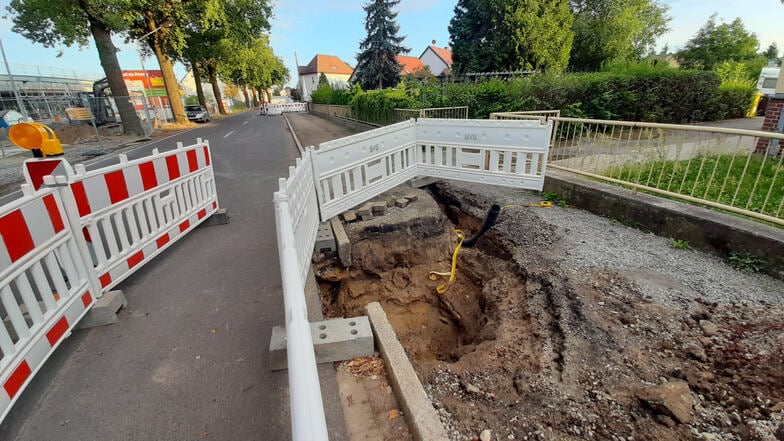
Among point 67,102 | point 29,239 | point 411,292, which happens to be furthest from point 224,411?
point 67,102

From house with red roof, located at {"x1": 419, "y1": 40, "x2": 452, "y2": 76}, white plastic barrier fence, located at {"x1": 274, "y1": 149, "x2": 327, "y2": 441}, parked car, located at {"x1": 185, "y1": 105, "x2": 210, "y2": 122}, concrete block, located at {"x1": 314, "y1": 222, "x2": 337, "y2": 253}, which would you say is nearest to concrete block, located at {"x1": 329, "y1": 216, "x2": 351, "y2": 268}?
concrete block, located at {"x1": 314, "y1": 222, "x2": 337, "y2": 253}

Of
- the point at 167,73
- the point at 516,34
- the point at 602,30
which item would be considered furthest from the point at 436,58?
the point at 167,73

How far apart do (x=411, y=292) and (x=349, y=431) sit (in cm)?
266

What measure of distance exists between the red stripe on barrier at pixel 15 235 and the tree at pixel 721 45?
5629cm

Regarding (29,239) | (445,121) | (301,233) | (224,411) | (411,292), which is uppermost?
(445,121)

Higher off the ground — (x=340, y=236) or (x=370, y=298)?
(x=340, y=236)

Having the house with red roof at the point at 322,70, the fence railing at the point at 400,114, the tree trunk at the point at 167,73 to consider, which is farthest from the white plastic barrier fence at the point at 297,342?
the house with red roof at the point at 322,70

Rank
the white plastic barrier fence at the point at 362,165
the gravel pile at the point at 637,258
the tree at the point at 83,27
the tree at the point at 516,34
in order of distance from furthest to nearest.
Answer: the tree at the point at 516,34
the tree at the point at 83,27
the white plastic barrier fence at the point at 362,165
the gravel pile at the point at 637,258

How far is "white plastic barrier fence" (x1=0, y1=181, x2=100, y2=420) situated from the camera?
226cm

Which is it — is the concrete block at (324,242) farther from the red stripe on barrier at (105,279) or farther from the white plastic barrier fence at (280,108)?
the white plastic barrier fence at (280,108)

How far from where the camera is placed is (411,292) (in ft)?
15.5

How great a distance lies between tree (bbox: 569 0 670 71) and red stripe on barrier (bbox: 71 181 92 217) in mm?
31203

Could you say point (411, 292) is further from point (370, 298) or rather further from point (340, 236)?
point (340, 236)

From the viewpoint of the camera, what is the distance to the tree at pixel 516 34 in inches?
825
